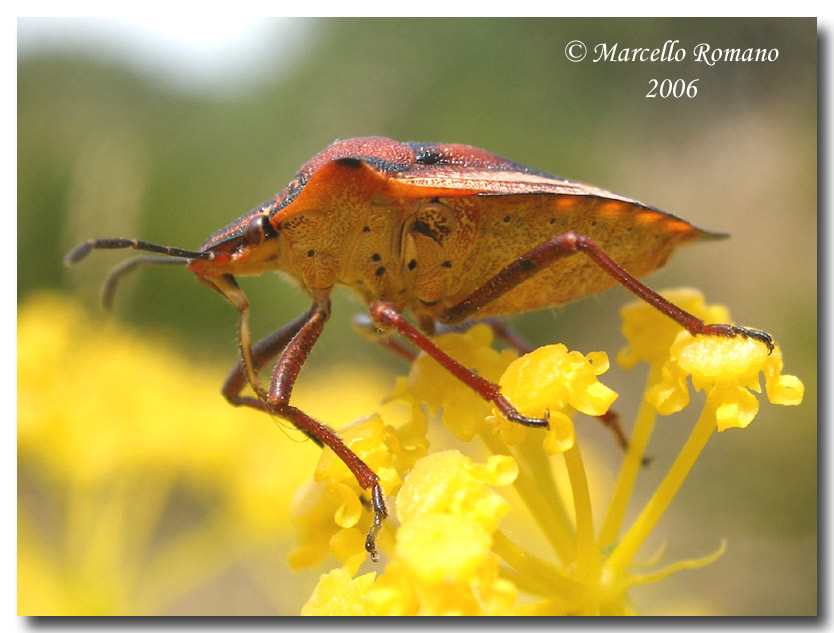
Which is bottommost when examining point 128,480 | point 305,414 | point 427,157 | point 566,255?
point 128,480

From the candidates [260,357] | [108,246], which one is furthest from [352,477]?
[108,246]

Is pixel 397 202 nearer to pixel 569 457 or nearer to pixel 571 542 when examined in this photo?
pixel 569 457

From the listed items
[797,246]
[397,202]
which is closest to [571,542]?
[397,202]

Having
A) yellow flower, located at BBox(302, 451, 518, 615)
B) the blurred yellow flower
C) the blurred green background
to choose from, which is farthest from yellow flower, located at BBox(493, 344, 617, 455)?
the blurred yellow flower

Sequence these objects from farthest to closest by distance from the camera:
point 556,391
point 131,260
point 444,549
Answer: point 131,260 → point 556,391 → point 444,549

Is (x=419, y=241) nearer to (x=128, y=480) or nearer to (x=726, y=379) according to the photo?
(x=726, y=379)

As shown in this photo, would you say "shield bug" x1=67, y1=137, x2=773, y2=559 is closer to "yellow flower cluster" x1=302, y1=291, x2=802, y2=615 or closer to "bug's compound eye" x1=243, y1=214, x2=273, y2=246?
"bug's compound eye" x1=243, y1=214, x2=273, y2=246

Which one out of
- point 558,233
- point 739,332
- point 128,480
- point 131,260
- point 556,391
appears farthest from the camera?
point 128,480
